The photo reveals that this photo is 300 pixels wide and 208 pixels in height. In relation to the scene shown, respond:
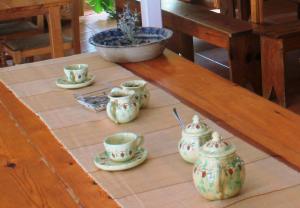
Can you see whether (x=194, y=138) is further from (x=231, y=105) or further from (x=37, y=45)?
(x=37, y=45)

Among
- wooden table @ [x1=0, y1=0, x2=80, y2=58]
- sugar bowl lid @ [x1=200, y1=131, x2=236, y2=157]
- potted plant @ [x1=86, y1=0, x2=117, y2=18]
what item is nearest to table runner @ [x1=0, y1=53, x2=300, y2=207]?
sugar bowl lid @ [x1=200, y1=131, x2=236, y2=157]

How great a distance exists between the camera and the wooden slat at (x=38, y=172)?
143cm

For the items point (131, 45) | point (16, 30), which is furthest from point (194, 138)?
point (16, 30)

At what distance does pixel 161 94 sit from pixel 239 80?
1.86 metres

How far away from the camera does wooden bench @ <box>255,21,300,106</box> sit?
3672 mm

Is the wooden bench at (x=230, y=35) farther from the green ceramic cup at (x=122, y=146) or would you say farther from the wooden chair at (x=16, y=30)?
the green ceramic cup at (x=122, y=146)

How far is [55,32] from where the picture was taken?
13.9 ft

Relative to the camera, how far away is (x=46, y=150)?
1.73m

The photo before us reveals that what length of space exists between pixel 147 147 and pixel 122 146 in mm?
147

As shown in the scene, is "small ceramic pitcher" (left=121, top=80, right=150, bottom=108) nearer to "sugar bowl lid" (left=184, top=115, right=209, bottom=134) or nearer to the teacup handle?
the teacup handle

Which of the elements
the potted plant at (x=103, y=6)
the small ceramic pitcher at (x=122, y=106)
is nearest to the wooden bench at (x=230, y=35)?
the small ceramic pitcher at (x=122, y=106)

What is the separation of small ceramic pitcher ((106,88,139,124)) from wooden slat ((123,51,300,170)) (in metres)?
0.23

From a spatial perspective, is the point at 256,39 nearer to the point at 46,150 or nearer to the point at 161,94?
the point at 161,94

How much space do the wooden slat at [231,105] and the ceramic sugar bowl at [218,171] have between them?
0.73ft
